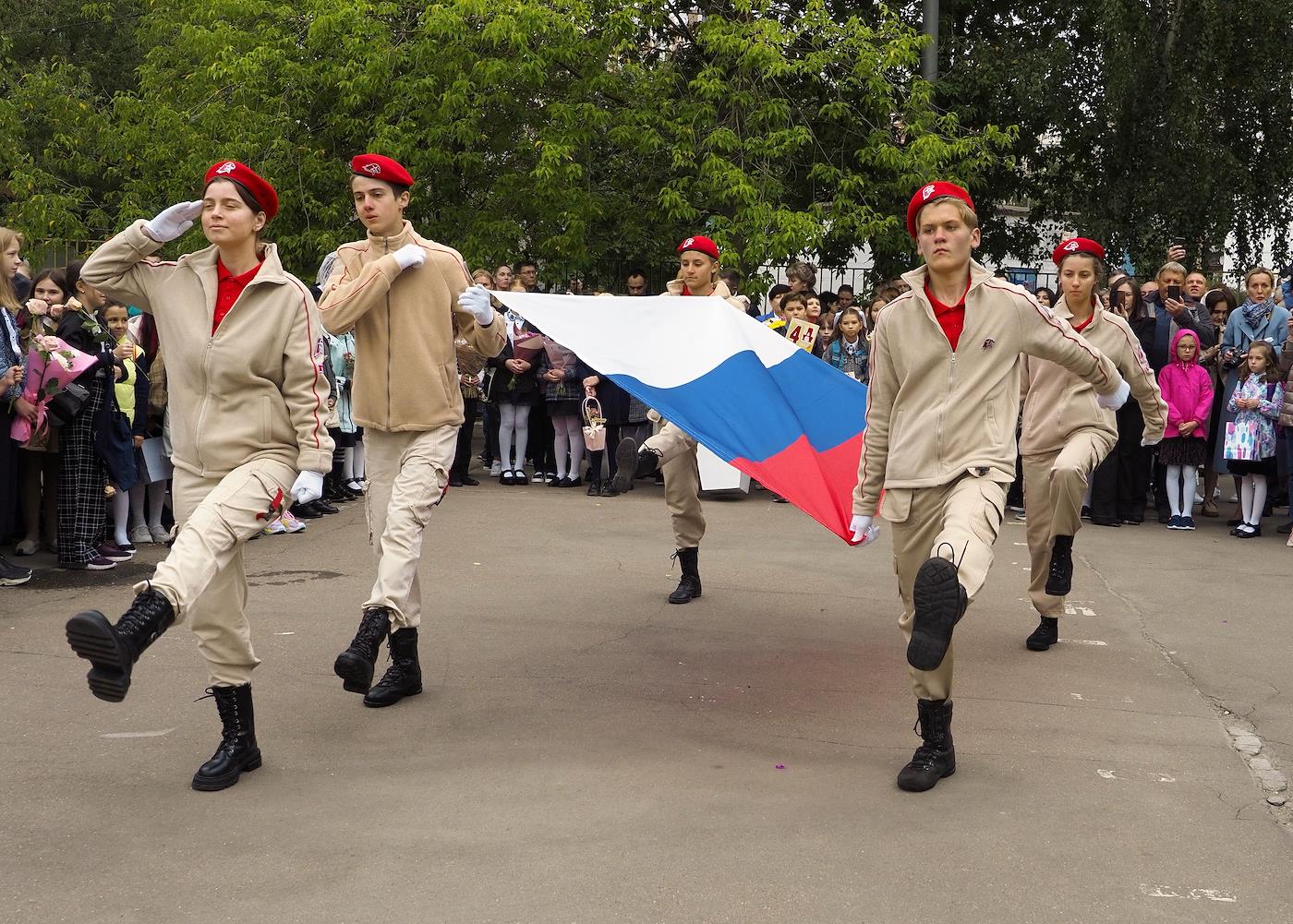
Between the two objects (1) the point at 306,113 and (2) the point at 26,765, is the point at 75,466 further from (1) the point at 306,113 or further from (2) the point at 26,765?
(1) the point at 306,113

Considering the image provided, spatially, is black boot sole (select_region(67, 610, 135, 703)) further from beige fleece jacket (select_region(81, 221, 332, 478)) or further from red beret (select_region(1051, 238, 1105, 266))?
red beret (select_region(1051, 238, 1105, 266))

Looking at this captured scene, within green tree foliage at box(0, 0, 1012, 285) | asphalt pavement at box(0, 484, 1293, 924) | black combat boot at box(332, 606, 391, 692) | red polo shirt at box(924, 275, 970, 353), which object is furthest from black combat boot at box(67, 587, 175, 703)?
green tree foliage at box(0, 0, 1012, 285)

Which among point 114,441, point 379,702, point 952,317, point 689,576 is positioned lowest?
point 379,702

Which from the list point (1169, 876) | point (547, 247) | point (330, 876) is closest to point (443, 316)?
point (330, 876)

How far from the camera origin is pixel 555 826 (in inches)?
189

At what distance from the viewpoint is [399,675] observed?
638cm

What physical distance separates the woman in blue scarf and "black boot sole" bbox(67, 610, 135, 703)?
10816 mm

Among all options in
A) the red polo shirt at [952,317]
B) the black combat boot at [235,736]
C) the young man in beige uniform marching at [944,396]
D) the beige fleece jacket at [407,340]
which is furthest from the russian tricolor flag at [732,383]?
the black combat boot at [235,736]

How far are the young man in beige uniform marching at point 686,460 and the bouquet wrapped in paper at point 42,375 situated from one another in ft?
11.8

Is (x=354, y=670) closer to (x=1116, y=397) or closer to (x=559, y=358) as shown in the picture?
(x=1116, y=397)

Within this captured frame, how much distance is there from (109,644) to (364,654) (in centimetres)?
143

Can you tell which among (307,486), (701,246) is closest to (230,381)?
(307,486)

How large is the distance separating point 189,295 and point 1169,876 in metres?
3.90

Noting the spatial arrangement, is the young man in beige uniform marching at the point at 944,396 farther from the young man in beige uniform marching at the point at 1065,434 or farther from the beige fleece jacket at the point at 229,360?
the beige fleece jacket at the point at 229,360
